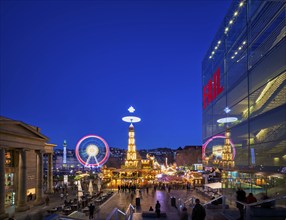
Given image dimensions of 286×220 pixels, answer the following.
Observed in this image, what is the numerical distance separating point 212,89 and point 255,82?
26.0m

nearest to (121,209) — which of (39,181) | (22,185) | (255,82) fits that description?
(22,185)

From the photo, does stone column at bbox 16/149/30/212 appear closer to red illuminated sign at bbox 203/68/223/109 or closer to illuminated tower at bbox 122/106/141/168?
red illuminated sign at bbox 203/68/223/109

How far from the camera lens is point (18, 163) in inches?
1758

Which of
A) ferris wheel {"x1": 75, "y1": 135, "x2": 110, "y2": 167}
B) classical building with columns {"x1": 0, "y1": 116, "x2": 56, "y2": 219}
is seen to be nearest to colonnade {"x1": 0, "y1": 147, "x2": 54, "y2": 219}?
classical building with columns {"x1": 0, "y1": 116, "x2": 56, "y2": 219}

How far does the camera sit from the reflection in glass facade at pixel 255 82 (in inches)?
1022

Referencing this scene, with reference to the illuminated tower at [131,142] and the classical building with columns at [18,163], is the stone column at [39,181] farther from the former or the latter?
the illuminated tower at [131,142]

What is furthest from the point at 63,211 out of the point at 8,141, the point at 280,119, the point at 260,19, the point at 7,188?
the point at 260,19

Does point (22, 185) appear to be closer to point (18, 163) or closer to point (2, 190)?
point (18, 163)

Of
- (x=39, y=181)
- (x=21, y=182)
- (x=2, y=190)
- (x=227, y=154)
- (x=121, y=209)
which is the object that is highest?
(x=227, y=154)

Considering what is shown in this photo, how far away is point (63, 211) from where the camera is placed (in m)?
33.5

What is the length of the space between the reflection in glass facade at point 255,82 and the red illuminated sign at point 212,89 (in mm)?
1644

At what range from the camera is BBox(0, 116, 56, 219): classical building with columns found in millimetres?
33375

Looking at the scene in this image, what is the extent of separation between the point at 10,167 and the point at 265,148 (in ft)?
104

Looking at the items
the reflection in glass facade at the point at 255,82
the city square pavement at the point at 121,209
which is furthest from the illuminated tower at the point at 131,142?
the city square pavement at the point at 121,209
